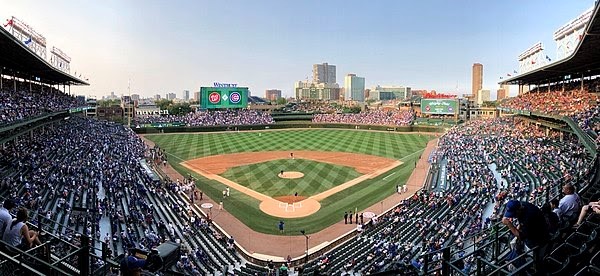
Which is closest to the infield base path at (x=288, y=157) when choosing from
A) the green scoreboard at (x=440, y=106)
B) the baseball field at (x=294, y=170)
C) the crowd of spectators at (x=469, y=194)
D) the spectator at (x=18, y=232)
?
the baseball field at (x=294, y=170)

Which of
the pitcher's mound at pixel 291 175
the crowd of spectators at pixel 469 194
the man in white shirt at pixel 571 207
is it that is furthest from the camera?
the pitcher's mound at pixel 291 175

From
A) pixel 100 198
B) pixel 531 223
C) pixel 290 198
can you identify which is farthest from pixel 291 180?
pixel 531 223

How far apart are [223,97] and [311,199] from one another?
54.3 meters

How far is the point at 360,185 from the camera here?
33.1m

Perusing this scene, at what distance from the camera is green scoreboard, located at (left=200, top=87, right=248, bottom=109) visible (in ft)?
257

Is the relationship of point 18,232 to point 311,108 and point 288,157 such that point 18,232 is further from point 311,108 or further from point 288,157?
point 311,108

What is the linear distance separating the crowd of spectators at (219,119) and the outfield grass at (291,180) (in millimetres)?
33737

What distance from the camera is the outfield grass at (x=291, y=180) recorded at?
31.8 m

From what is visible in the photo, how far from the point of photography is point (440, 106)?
86438 millimetres

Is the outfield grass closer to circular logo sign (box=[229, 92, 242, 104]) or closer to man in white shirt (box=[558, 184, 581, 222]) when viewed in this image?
man in white shirt (box=[558, 184, 581, 222])

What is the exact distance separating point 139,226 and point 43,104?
75.6ft

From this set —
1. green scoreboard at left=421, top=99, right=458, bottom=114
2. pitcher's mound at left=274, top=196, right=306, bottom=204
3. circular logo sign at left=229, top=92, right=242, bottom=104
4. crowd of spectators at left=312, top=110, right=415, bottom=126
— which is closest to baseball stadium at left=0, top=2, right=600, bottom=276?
pitcher's mound at left=274, top=196, right=306, bottom=204

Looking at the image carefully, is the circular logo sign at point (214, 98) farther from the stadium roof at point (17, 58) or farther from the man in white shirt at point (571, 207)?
the man in white shirt at point (571, 207)

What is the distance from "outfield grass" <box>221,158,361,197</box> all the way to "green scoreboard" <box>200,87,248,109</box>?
3811cm
